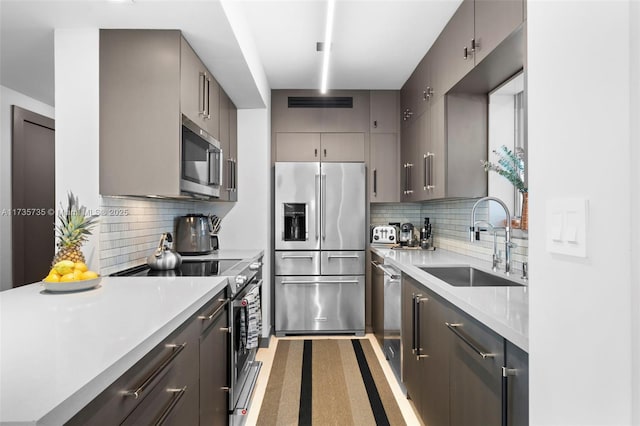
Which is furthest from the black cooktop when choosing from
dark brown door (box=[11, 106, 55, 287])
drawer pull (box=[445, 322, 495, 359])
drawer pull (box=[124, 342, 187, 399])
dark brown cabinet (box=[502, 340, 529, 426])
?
dark brown cabinet (box=[502, 340, 529, 426])

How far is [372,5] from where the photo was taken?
2451mm

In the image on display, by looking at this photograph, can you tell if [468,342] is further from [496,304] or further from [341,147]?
[341,147]

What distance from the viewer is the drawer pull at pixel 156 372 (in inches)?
39.9

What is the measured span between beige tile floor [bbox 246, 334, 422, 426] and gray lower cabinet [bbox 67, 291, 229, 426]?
46 centimetres

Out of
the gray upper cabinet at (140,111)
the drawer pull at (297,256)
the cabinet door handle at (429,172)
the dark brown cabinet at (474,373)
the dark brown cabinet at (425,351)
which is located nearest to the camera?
the dark brown cabinet at (474,373)

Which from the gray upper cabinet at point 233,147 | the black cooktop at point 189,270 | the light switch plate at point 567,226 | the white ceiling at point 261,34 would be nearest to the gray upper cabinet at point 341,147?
the white ceiling at point 261,34

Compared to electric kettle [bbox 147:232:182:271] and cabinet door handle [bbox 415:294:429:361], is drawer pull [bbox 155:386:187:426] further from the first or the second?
cabinet door handle [bbox 415:294:429:361]

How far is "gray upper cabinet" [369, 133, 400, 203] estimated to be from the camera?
13.7 feet

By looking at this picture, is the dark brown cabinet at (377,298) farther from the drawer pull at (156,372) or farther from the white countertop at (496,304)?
the drawer pull at (156,372)

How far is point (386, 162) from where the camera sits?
4195 mm

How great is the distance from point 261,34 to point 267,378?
259cm

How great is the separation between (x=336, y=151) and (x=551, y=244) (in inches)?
138

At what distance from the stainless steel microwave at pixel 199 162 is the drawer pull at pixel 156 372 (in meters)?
1.05

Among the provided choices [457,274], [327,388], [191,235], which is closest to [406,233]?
[457,274]
